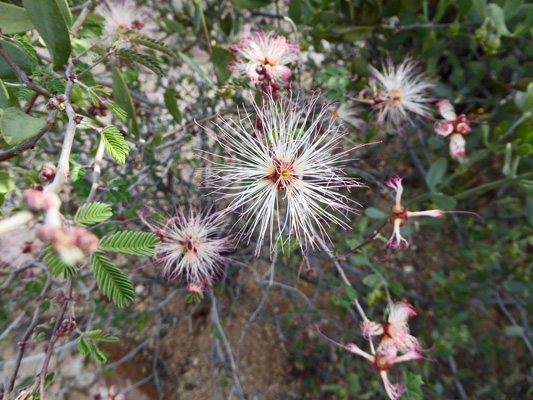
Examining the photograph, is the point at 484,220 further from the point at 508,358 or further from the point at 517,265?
the point at 508,358

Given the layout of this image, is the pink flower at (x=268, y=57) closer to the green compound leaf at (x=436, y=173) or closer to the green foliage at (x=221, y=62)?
the green foliage at (x=221, y=62)

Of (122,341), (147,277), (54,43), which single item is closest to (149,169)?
(54,43)

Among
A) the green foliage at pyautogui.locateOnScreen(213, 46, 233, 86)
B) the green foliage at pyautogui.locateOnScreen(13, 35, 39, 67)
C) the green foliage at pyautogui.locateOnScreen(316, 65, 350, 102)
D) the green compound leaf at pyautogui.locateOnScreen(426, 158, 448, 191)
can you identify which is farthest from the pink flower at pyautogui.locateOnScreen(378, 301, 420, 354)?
the green foliage at pyautogui.locateOnScreen(13, 35, 39, 67)

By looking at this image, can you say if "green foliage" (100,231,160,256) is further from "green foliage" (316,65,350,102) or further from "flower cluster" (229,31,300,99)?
"green foliage" (316,65,350,102)

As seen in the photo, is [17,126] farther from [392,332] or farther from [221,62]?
[392,332]

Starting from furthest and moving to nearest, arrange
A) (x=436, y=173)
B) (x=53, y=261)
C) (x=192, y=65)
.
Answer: (x=436, y=173) < (x=192, y=65) < (x=53, y=261)

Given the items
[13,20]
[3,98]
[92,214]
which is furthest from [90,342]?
[13,20]

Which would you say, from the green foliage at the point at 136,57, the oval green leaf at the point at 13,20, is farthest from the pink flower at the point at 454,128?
the oval green leaf at the point at 13,20
